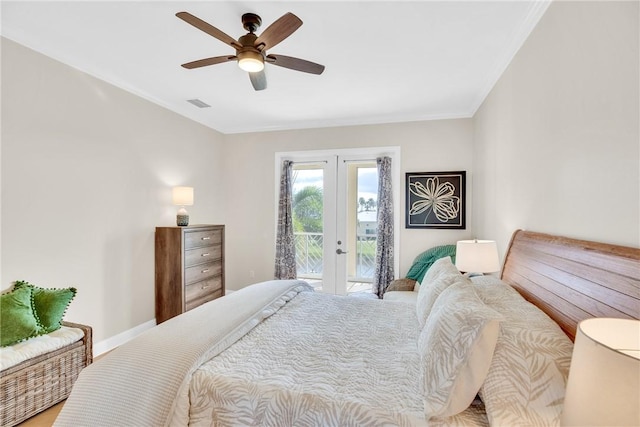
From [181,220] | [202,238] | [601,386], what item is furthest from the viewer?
[202,238]

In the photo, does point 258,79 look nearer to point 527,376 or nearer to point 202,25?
point 202,25

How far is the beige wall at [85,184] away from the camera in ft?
7.47

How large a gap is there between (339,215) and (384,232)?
2.27ft

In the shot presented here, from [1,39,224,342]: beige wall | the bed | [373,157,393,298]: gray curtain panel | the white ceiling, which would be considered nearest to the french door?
[373,157,393,298]: gray curtain panel

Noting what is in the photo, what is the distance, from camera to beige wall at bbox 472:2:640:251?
113 cm

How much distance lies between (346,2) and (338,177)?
2.61 metres

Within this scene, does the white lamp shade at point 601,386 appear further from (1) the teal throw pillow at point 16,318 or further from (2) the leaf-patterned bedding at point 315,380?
(1) the teal throw pillow at point 16,318

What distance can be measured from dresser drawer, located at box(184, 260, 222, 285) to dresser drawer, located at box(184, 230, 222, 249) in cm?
26

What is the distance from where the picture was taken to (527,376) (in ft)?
3.47

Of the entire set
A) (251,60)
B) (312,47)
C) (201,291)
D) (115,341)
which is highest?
(312,47)

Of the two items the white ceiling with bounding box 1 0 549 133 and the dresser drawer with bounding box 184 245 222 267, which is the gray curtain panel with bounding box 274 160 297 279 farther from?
the white ceiling with bounding box 1 0 549 133

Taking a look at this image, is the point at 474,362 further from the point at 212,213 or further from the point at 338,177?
the point at 212,213

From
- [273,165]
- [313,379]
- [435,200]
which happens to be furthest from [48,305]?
[435,200]

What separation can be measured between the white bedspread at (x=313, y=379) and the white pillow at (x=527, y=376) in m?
0.28
